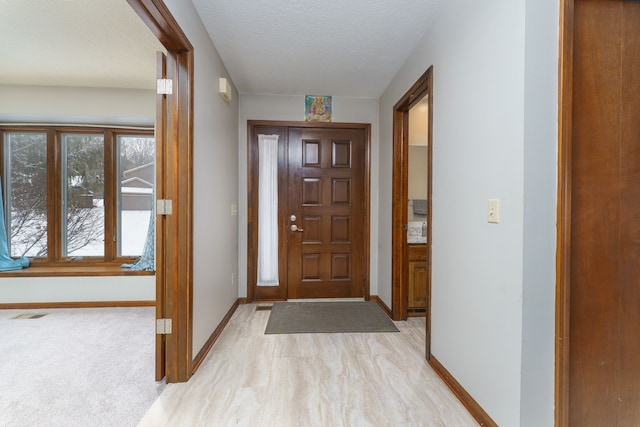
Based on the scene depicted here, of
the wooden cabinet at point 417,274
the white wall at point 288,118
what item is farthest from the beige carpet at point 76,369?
the wooden cabinet at point 417,274

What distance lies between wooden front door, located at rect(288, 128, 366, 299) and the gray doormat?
0.90 feet

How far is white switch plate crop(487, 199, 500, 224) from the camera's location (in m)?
1.35

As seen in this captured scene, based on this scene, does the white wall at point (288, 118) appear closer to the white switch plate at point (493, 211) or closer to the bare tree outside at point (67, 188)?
the bare tree outside at point (67, 188)

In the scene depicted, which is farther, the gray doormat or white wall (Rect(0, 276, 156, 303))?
white wall (Rect(0, 276, 156, 303))

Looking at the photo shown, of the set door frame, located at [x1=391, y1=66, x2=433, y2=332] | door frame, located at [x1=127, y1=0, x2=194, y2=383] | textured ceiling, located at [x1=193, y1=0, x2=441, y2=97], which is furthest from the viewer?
door frame, located at [x1=391, y1=66, x2=433, y2=332]

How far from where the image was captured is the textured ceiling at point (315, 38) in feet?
6.25

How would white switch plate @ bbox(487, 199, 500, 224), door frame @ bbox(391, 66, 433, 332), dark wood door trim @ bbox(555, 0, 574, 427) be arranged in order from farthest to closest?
door frame @ bbox(391, 66, 433, 332) → white switch plate @ bbox(487, 199, 500, 224) → dark wood door trim @ bbox(555, 0, 574, 427)

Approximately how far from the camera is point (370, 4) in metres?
1.87

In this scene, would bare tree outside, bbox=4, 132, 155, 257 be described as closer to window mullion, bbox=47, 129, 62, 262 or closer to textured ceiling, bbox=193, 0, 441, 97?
window mullion, bbox=47, 129, 62, 262

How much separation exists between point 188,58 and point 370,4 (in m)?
1.21

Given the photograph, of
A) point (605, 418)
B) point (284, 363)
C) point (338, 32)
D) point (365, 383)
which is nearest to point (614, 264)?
point (605, 418)

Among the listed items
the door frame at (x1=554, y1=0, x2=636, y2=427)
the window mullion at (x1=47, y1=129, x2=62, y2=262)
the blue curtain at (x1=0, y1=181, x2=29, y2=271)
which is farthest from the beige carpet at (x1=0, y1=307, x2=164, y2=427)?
the door frame at (x1=554, y1=0, x2=636, y2=427)

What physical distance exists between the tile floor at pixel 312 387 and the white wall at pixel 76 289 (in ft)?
5.12

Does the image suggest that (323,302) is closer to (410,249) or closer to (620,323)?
(410,249)
